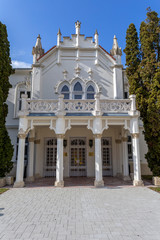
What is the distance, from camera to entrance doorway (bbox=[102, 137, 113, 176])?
46.3 ft

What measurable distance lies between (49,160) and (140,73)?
1006 cm

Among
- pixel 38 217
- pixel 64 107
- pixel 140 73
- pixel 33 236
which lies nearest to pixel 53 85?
pixel 64 107

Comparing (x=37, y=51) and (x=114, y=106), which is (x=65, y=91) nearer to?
(x=37, y=51)

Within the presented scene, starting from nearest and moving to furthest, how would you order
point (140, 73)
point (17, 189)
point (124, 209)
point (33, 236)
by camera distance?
point (33, 236)
point (124, 209)
point (17, 189)
point (140, 73)

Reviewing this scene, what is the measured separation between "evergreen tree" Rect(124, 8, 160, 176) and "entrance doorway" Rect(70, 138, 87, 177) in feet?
17.4

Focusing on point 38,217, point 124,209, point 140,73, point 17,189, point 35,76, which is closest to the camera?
point 38,217

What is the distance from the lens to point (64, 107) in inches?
427

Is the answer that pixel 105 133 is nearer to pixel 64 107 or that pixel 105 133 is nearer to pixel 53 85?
pixel 64 107

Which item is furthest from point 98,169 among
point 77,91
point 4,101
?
point 4,101

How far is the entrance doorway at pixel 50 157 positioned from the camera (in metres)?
14.0

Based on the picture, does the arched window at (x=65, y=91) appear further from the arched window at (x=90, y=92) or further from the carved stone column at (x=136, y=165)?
the carved stone column at (x=136, y=165)

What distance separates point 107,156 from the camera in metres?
14.4

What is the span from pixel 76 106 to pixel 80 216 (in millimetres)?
6852

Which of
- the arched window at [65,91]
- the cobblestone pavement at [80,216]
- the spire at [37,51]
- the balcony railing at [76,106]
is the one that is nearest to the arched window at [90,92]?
the arched window at [65,91]
